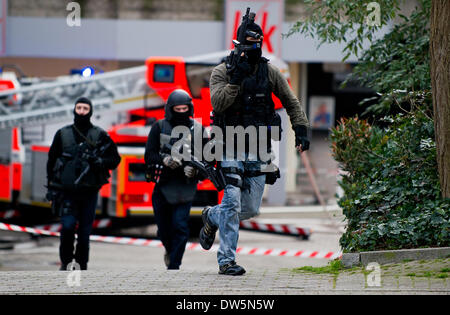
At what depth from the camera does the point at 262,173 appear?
23.9ft

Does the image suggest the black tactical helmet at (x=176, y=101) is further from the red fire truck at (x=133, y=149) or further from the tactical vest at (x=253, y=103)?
the red fire truck at (x=133, y=149)

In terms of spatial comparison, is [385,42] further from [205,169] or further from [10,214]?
[10,214]

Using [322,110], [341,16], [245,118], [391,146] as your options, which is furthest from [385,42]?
[322,110]

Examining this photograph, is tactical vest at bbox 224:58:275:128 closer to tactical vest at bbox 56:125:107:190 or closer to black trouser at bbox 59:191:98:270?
tactical vest at bbox 56:125:107:190

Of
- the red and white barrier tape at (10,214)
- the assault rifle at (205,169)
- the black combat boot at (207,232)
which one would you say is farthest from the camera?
the red and white barrier tape at (10,214)

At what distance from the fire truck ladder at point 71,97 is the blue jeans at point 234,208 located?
8.11m

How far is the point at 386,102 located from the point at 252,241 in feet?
18.8

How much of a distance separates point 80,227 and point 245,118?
2.89 metres

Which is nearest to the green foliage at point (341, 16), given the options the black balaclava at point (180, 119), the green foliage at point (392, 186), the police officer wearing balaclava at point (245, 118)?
the green foliage at point (392, 186)

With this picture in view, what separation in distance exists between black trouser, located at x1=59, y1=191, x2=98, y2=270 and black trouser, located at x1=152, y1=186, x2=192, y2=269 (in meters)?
0.69

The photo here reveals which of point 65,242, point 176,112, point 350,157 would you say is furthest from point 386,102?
point 65,242

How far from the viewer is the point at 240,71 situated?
7.00m

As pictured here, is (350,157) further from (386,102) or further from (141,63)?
(141,63)

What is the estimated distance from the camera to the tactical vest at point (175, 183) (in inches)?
359
